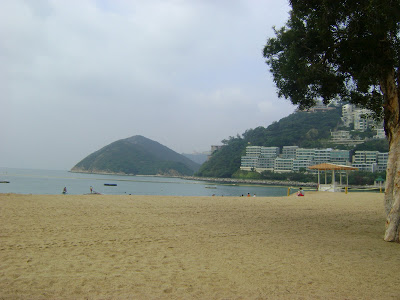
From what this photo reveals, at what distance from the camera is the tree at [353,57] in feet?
26.7

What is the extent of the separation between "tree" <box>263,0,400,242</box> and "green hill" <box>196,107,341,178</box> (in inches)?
4285

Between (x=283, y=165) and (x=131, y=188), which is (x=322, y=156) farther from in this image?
(x=131, y=188)

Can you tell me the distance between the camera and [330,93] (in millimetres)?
10508

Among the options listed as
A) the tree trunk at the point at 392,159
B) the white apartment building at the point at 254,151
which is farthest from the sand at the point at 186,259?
the white apartment building at the point at 254,151

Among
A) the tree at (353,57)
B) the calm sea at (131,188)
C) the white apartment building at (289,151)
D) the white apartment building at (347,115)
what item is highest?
the white apartment building at (347,115)

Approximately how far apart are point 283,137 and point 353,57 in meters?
124

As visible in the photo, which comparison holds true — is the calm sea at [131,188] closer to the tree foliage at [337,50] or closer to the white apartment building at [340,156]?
the white apartment building at [340,156]

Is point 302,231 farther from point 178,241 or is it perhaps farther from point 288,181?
point 288,181

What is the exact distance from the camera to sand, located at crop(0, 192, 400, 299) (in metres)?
4.42

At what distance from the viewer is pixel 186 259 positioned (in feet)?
19.7

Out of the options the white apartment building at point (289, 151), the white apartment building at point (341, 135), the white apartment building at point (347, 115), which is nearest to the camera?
the white apartment building at point (341, 135)

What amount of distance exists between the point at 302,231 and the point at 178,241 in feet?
13.1

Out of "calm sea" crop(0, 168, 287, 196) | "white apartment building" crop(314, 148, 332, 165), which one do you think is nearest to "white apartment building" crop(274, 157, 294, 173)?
"white apartment building" crop(314, 148, 332, 165)

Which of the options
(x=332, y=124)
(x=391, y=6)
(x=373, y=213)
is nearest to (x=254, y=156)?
(x=332, y=124)
